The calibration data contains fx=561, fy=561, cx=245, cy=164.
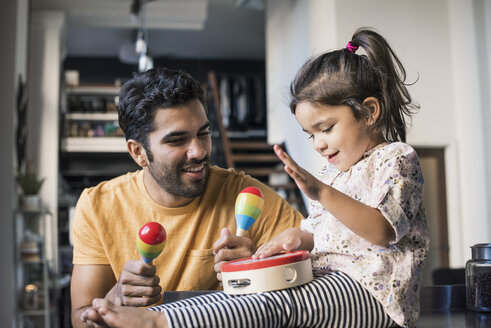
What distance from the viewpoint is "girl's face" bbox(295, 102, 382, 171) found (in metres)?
1.35

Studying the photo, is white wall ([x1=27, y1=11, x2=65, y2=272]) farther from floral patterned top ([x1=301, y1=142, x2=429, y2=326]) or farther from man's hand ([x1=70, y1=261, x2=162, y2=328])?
floral patterned top ([x1=301, y1=142, x2=429, y2=326])

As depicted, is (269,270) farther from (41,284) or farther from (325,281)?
(41,284)

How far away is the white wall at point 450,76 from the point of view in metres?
5.39

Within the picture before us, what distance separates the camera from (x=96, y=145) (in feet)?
33.1

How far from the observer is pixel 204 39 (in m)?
10.5

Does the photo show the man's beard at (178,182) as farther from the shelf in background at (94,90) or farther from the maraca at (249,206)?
the shelf in background at (94,90)

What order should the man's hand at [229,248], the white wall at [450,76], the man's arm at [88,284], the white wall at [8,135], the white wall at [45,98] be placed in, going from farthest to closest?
1. the white wall at [45,98]
2. the white wall at [450,76]
3. the white wall at [8,135]
4. the man's arm at [88,284]
5. the man's hand at [229,248]

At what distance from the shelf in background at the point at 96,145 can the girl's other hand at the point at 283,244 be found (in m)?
8.82

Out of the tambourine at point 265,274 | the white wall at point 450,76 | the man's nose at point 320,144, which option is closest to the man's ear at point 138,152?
the man's nose at point 320,144

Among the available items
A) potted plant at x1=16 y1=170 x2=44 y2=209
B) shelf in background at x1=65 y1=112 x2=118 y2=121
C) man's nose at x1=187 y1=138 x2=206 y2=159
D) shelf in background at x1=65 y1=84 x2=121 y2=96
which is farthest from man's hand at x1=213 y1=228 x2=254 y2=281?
shelf in background at x1=65 y1=84 x2=121 y2=96

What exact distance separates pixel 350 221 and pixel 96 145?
30.9 feet

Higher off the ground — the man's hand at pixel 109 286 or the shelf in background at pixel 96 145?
the shelf in background at pixel 96 145

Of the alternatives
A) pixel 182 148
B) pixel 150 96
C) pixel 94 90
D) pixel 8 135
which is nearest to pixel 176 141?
pixel 182 148

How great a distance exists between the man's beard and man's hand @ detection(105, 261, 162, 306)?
1.66ft
